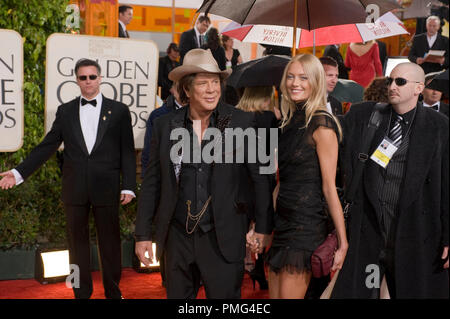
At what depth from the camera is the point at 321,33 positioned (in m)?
6.17

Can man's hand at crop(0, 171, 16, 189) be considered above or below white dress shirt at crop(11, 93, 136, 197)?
below

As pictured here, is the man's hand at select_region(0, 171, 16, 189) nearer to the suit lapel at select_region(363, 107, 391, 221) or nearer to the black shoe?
the black shoe

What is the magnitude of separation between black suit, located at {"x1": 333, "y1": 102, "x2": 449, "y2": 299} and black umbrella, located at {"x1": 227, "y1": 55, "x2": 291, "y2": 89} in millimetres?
1644

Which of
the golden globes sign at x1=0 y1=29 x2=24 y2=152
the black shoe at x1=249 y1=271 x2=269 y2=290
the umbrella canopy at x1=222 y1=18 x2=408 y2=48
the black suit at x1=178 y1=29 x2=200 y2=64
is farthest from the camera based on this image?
the black suit at x1=178 y1=29 x2=200 y2=64

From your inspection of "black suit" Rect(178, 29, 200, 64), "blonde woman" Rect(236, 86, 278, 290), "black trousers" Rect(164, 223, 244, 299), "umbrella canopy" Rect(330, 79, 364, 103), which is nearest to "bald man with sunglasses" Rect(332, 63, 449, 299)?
"black trousers" Rect(164, 223, 244, 299)

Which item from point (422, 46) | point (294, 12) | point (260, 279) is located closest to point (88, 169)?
point (260, 279)

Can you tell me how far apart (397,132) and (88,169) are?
2.60 meters

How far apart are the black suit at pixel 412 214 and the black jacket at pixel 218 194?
2.25 feet

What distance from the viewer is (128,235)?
6.70 meters

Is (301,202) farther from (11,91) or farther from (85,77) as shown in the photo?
(11,91)

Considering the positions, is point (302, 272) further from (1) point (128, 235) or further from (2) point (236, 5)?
(1) point (128, 235)

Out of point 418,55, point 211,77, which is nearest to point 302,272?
point 211,77

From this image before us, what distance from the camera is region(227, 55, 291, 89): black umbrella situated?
213 inches

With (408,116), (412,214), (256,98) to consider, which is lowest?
(412,214)
